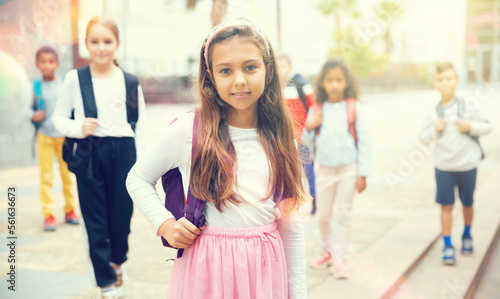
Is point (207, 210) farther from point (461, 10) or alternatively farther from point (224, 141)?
point (461, 10)

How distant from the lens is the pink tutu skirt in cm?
183

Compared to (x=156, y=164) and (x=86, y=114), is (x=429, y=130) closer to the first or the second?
(x=86, y=114)

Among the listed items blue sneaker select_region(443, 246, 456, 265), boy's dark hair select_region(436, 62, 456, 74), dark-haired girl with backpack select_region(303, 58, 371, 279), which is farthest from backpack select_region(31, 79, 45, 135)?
blue sneaker select_region(443, 246, 456, 265)

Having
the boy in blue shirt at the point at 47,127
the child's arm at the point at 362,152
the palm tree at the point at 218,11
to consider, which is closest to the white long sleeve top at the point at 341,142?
the child's arm at the point at 362,152

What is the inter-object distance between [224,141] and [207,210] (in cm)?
26

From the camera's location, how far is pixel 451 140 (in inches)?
175

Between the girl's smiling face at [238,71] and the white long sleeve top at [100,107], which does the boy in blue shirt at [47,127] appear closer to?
the white long sleeve top at [100,107]

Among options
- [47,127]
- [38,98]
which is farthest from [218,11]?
[47,127]

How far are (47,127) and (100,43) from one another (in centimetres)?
260

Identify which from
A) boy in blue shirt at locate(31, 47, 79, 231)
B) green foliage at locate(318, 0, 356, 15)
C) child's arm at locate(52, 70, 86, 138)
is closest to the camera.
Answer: child's arm at locate(52, 70, 86, 138)

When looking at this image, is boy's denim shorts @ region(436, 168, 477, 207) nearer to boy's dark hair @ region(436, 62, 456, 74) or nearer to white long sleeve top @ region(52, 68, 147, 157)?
boy's dark hair @ region(436, 62, 456, 74)

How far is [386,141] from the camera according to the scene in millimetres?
13430

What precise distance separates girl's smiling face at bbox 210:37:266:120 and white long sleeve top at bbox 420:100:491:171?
305 cm

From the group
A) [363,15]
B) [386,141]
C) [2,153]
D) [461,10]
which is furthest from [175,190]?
[461,10]
